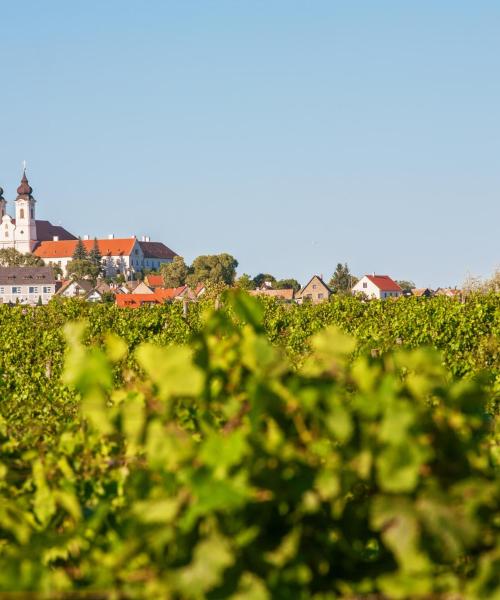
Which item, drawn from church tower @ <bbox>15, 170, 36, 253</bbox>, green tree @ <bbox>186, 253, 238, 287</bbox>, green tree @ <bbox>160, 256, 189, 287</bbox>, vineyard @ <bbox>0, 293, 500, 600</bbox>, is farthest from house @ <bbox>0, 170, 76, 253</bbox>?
vineyard @ <bbox>0, 293, 500, 600</bbox>

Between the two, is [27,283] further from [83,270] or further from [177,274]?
[177,274]

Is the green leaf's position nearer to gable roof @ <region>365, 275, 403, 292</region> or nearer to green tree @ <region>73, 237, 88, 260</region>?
gable roof @ <region>365, 275, 403, 292</region>

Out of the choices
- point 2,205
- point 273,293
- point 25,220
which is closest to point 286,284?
point 273,293

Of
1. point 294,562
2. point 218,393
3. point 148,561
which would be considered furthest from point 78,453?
point 294,562

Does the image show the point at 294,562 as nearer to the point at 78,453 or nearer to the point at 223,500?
the point at 223,500

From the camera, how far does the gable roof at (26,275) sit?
132 meters

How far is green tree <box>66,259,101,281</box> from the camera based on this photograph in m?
146

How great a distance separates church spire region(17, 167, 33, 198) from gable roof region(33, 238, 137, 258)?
9745mm

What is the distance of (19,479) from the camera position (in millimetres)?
2699

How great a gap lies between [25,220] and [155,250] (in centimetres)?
2488

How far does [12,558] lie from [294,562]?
47 centimetres

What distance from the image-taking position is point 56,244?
171 metres

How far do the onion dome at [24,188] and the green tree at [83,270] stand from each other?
116ft

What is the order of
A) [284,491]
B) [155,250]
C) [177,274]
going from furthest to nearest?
[155,250], [177,274], [284,491]
